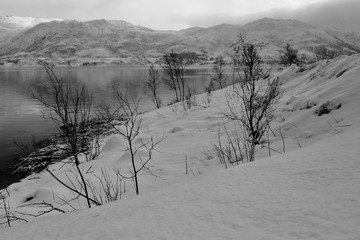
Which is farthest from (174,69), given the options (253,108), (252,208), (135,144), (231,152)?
(252,208)

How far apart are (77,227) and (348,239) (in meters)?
1.76

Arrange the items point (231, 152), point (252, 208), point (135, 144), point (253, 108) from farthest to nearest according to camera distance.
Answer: point (135, 144) → point (253, 108) → point (231, 152) → point (252, 208)

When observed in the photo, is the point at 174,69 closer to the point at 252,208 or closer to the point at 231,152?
the point at 231,152

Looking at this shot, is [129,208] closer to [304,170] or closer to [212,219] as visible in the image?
[212,219]

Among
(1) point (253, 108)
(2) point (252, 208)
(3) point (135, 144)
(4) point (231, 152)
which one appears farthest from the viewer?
(3) point (135, 144)

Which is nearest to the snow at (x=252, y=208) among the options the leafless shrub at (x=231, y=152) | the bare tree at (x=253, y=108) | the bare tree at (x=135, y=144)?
the bare tree at (x=135, y=144)

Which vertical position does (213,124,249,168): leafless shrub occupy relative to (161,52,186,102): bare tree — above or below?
below

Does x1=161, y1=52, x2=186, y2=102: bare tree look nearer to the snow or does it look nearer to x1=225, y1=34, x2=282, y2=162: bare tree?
x1=225, y1=34, x2=282, y2=162: bare tree

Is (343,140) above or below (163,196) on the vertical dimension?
above

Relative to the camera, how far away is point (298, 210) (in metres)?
1.74

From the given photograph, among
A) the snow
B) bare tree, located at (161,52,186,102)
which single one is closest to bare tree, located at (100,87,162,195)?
the snow

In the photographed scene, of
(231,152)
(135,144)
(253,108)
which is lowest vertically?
(135,144)

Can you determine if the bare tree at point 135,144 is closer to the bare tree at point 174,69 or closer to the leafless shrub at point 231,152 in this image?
the leafless shrub at point 231,152

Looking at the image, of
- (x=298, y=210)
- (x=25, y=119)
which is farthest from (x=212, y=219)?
(x=25, y=119)
